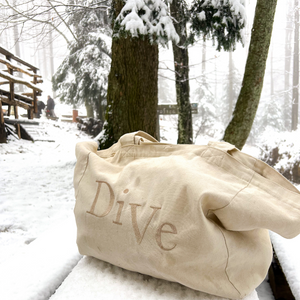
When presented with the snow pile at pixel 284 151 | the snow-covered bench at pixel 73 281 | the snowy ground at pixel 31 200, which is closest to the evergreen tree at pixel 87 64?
the snowy ground at pixel 31 200

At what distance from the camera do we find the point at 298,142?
655 centimetres

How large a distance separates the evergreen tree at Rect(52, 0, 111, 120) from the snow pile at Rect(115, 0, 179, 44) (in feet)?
28.0

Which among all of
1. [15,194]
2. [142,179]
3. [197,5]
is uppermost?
[197,5]

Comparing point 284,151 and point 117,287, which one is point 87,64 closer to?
point 284,151

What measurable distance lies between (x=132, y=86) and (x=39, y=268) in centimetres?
268

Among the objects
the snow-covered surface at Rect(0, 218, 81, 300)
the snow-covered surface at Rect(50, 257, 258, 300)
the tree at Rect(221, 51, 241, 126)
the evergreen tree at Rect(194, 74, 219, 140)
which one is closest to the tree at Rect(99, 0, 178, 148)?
the snow-covered surface at Rect(0, 218, 81, 300)

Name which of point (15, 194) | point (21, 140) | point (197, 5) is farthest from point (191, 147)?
point (21, 140)

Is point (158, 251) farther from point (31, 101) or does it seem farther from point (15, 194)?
point (31, 101)

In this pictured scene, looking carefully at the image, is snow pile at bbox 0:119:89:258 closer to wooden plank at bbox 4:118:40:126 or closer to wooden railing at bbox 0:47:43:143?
wooden railing at bbox 0:47:43:143

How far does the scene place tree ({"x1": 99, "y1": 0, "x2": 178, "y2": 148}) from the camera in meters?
3.10

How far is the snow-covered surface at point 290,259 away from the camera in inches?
40.4

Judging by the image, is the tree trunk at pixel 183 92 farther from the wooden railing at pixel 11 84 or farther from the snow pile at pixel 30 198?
the wooden railing at pixel 11 84

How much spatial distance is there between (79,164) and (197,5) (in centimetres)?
413

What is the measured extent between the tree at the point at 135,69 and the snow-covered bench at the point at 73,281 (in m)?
2.45
